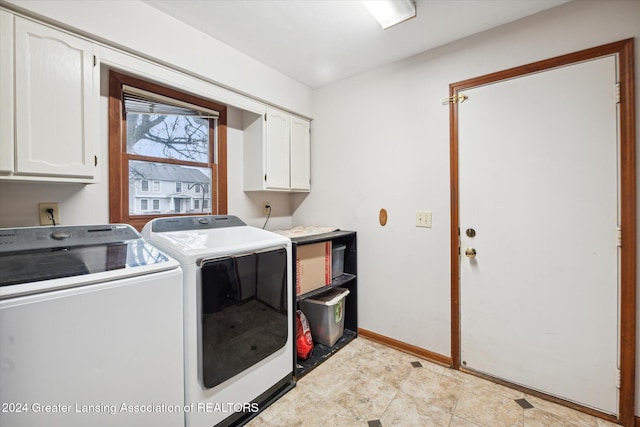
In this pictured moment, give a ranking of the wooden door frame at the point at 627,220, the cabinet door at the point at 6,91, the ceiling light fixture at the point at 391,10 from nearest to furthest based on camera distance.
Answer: the cabinet door at the point at 6,91 → the wooden door frame at the point at 627,220 → the ceiling light fixture at the point at 391,10

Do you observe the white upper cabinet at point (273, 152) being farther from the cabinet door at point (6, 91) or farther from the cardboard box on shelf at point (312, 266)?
the cabinet door at point (6, 91)

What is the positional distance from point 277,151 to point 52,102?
60.1 inches

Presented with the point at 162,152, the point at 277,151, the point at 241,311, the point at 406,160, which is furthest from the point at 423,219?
the point at 162,152

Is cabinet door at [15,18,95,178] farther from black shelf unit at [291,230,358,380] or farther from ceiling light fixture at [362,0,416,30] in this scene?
ceiling light fixture at [362,0,416,30]

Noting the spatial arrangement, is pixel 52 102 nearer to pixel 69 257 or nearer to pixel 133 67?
pixel 133 67

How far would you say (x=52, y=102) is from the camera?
137cm

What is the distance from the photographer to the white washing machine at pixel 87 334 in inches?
35.5

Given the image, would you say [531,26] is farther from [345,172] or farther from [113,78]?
[113,78]

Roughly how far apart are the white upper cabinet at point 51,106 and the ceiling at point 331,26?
60 centimetres

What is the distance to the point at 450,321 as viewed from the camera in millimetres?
2137

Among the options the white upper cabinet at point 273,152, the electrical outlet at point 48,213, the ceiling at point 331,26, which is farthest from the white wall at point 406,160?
the electrical outlet at point 48,213

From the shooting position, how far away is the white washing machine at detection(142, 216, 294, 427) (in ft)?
4.48

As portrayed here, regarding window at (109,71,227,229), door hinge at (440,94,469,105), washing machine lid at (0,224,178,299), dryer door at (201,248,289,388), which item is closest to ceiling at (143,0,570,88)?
door hinge at (440,94,469,105)

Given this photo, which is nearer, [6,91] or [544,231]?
[6,91]
